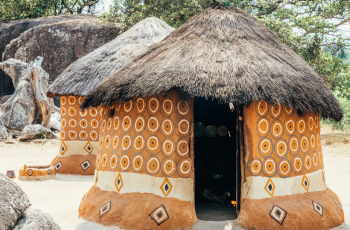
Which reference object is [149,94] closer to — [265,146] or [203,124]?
[265,146]

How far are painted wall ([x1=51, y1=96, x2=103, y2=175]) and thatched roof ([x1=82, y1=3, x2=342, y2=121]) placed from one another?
12.3 ft

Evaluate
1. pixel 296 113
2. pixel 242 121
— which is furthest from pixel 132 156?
pixel 296 113

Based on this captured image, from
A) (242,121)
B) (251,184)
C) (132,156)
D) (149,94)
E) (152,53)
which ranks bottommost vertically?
(251,184)

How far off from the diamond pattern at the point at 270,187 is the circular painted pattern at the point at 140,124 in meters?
1.81

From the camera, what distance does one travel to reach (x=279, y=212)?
415 cm

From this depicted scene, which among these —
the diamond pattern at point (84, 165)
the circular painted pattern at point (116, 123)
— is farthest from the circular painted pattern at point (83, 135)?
the circular painted pattern at point (116, 123)

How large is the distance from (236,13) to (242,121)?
2.05 meters

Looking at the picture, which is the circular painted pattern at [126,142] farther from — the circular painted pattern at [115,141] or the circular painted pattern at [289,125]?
the circular painted pattern at [289,125]

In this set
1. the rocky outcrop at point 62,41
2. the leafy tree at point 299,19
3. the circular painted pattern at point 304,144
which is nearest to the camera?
the circular painted pattern at point 304,144

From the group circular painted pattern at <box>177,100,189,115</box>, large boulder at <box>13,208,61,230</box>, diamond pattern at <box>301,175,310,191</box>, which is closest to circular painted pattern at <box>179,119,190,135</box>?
circular painted pattern at <box>177,100,189,115</box>

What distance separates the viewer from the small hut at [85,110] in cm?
851

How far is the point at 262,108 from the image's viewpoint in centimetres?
438

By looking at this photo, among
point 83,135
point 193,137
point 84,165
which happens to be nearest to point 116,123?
point 193,137

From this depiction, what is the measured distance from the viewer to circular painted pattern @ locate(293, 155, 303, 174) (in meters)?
4.44
